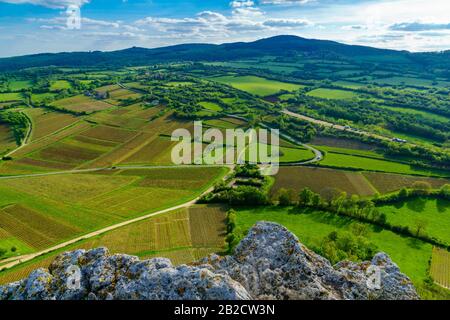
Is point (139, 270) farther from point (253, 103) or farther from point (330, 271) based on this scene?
point (253, 103)

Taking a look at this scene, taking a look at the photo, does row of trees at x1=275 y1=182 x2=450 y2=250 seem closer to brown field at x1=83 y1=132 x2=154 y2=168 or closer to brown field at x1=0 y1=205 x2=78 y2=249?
brown field at x1=0 y1=205 x2=78 y2=249

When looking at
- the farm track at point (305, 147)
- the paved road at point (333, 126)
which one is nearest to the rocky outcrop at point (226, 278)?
the farm track at point (305, 147)

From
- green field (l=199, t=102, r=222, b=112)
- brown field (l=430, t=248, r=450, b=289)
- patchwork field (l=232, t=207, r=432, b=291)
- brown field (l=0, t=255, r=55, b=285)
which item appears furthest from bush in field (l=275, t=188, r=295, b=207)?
green field (l=199, t=102, r=222, b=112)

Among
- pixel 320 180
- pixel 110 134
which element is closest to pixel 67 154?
pixel 110 134

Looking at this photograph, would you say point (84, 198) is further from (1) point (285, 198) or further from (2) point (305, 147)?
(2) point (305, 147)
